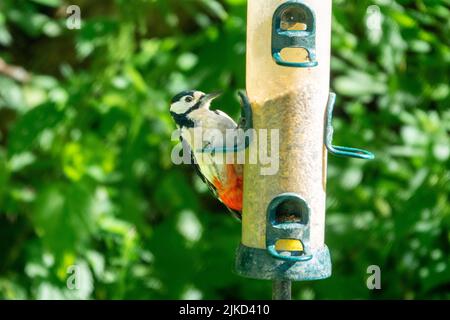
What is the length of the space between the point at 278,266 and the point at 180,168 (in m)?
2.23

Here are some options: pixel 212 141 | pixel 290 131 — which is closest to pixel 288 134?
pixel 290 131

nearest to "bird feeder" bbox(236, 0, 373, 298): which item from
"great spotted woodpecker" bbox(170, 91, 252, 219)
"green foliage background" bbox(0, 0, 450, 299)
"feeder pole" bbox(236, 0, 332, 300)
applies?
"feeder pole" bbox(236, 0, 332, 300)

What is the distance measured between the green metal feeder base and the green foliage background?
1186 millimetres

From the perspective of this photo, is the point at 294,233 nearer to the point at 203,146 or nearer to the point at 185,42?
the point at 203,146

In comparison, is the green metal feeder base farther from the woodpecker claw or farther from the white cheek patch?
the white cheek patch

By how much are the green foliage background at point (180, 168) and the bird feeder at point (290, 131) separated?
3.12ft

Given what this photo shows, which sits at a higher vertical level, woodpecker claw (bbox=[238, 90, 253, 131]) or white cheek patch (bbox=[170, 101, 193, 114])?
white cheek patch (bbox=[170, 101, 193, 114])

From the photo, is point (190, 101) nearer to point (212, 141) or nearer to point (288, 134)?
point (212, 141)

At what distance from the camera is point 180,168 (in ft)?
18.5

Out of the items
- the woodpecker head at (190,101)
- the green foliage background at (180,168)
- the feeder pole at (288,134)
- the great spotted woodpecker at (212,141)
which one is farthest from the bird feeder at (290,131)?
the green foliage background at (180,168)

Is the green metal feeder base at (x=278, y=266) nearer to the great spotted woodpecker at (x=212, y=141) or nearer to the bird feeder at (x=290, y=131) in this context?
the bird feeder at (x=290, y=131)

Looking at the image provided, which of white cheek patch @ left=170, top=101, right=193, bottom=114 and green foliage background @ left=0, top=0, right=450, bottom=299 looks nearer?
white cheek patch @ left=170, top=101, right=193, bottom=114

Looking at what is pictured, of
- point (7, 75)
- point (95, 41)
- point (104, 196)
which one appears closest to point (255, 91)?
point (95, 41)

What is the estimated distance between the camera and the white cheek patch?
4035 millimetres
